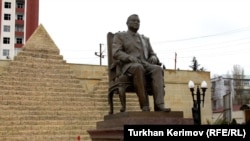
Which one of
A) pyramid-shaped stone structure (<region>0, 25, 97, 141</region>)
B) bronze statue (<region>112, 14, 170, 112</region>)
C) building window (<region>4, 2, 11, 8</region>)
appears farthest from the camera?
building window (<region>4, 2, 11, 8</region>)

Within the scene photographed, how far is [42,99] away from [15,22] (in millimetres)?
27564

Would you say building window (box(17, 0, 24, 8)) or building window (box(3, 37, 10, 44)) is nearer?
building window (box(3, 37, 10, 44))

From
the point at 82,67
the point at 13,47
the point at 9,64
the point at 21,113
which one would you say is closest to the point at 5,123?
the point at 21,113

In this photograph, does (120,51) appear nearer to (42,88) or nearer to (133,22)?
(133,22)

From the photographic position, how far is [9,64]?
587 inches

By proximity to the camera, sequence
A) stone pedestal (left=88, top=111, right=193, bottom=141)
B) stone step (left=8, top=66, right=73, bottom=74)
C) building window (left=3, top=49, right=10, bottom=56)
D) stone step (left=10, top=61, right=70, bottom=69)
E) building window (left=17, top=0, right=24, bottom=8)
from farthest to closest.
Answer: building window (left=17, top=0, right=24, bottom=8) → building window (left=3, top=49, right=10, bottom=56) → stone step (left=10, top=61, right=70, bottom=69) → stone step (left=8, top=66, right=73, bottom=74) → stone pedestal (left=88, top=111, right=193, bottom=141)

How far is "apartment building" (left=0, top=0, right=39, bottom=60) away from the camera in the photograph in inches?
1586

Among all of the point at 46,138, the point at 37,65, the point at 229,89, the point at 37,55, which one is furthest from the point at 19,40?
the point at 46,138

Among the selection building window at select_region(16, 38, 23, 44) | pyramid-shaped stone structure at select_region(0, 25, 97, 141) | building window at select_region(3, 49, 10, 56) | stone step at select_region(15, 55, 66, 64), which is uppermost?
building window at select_region(16, 38, 23, 44)

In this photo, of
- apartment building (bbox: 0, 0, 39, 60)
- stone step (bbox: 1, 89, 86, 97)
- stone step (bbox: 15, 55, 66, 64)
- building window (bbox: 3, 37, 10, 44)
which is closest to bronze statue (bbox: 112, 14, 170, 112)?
stone step (bbox: 1, 89, 86, 97)

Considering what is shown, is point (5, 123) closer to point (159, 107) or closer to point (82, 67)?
point (82, 67)

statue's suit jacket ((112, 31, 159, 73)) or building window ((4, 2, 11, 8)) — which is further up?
building window ((4, 2, 11, 8))

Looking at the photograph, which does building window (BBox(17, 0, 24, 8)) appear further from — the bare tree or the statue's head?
the statue's head

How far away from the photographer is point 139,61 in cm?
589
